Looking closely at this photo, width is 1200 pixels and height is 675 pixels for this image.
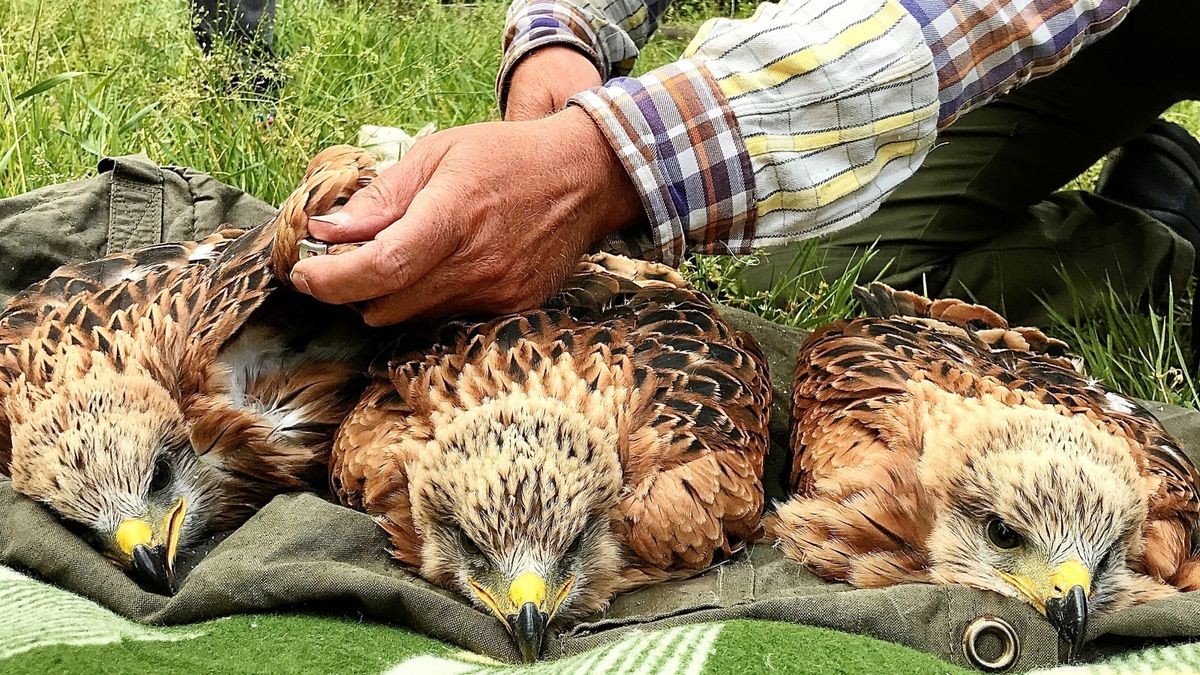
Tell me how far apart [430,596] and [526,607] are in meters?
0.18

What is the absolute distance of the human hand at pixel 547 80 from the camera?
335cm

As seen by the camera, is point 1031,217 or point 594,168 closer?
point 594,168

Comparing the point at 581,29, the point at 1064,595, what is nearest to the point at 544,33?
the point at 581,29

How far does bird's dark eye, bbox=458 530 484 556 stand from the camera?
2.01 m

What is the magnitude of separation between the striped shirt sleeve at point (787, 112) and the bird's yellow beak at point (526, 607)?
851mm

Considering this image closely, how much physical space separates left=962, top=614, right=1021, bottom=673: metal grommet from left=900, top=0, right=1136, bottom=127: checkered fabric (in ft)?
4.06

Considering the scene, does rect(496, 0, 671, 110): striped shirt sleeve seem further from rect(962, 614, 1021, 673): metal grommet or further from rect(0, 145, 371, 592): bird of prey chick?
rect(962, 614, 1021, 673): metal grommet

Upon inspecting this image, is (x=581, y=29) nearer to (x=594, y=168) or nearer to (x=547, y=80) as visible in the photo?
(x=547, y=80)

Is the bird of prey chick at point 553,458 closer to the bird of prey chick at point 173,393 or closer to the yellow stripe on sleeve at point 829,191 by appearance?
the bird of prey chick at point 173,393

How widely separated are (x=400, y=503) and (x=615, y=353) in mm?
571

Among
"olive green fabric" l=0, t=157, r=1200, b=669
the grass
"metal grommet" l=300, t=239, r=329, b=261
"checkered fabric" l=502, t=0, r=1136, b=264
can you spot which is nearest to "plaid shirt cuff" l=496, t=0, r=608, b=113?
the grass

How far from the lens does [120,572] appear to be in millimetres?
2014

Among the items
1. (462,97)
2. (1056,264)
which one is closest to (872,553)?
(1056,264)

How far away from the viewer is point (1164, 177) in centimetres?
473
